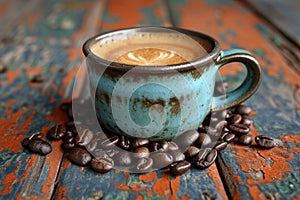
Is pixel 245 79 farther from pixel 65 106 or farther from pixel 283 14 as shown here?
pixel 283 14

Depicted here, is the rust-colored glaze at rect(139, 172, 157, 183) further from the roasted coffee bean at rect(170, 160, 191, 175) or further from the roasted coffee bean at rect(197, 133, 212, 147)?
the roasted coffee bean at rect(197, 133, 212, 147)

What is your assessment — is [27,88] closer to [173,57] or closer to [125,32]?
[125,32]

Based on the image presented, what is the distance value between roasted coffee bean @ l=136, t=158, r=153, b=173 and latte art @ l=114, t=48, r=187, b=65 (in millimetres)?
359

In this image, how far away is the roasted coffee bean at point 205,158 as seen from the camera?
3.11ft

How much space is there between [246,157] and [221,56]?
0.30 m

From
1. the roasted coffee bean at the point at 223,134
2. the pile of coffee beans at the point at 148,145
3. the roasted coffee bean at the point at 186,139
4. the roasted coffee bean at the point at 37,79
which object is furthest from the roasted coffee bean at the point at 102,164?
the roasted coffee bean at the point at 37,79

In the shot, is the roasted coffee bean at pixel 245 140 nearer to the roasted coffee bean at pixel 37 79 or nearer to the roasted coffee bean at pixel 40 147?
the roasted coffee bean at pixel 40 147

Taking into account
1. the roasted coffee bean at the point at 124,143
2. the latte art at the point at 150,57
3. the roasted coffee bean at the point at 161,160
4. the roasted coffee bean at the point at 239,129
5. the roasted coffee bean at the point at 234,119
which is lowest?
the roasted coffee bean at the point at 124,143

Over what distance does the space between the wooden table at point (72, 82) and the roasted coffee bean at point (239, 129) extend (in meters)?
0.06

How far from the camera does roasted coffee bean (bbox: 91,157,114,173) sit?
935 millimetres

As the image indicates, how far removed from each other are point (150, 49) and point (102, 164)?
492mm

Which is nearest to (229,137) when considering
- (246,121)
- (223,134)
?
(223,134)

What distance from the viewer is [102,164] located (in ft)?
3.10

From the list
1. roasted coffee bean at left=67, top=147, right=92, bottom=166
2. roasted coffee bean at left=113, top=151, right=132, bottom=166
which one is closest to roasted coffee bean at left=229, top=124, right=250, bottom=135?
roasted coffee bean at left=113, top=151, right=132, bottom=166
